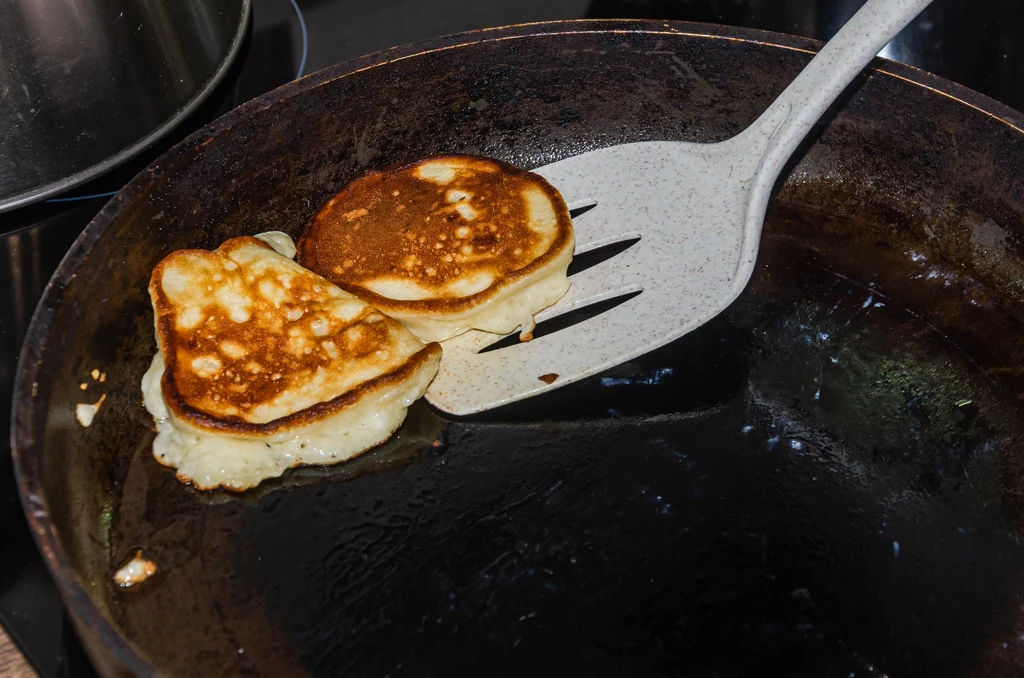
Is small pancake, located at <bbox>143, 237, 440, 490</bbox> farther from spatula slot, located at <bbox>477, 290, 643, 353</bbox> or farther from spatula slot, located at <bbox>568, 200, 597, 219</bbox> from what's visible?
spatula slot, located at <bbox>568, 200, 597, 219</bbox>

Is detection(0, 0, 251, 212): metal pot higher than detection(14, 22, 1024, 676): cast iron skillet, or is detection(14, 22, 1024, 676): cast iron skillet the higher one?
detection(0, 0, 251, 212): metal pot

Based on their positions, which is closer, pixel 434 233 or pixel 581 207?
pixel 434 233

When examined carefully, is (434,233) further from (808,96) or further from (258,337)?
(808,96)

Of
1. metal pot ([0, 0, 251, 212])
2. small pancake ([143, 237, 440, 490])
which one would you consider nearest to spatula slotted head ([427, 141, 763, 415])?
small pancake ([143, 237, 440, 490])

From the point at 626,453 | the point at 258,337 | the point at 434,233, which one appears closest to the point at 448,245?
the point at 434,233

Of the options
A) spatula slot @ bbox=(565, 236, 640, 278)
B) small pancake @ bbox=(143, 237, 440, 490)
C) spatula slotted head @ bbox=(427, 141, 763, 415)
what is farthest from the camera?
spatula slot @ bbox=(565, 236, 640, 278)

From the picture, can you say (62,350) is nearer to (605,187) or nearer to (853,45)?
(605,187)

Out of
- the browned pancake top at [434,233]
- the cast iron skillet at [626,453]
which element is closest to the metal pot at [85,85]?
the cast iron skillet at [626,453]
